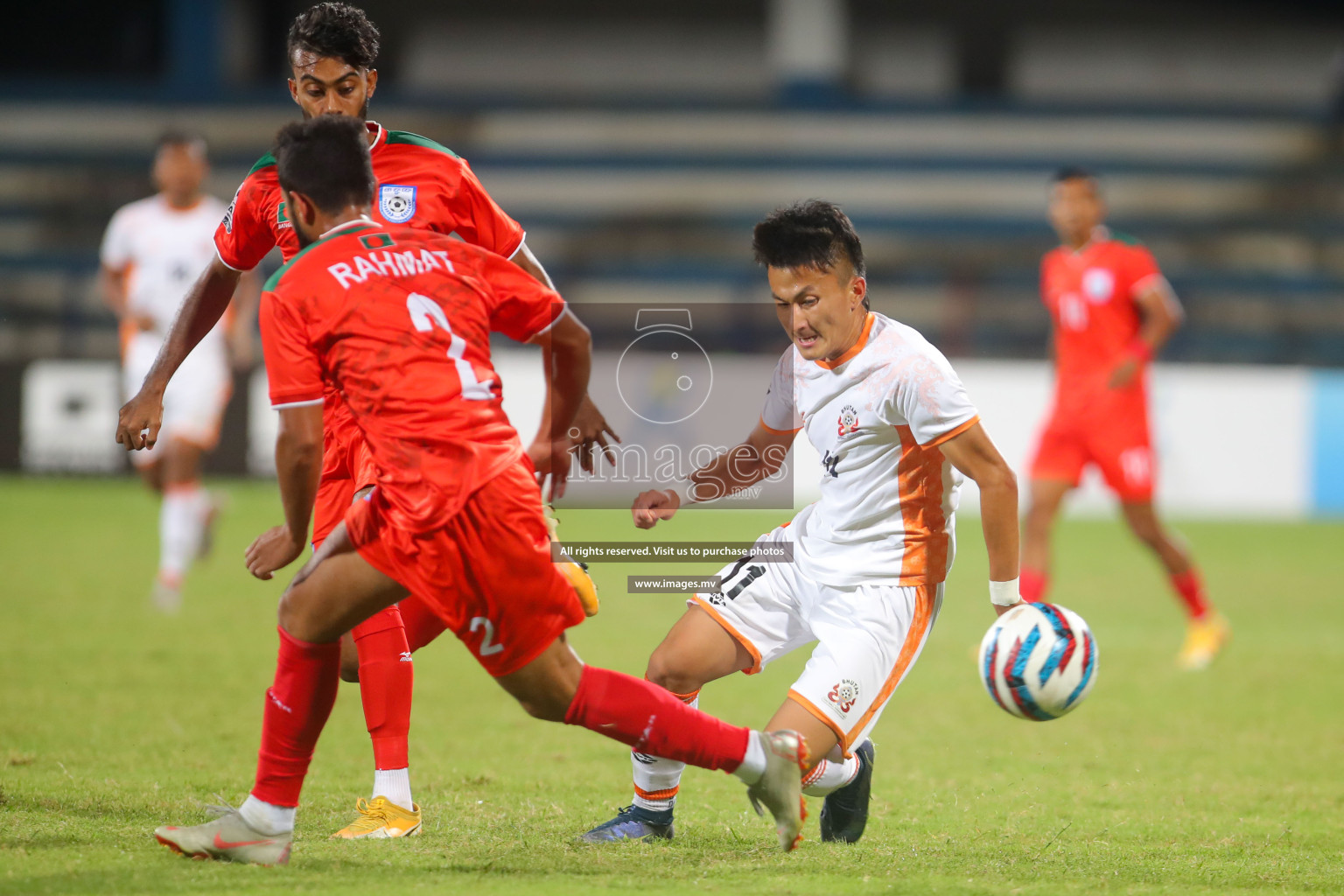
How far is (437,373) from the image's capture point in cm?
349

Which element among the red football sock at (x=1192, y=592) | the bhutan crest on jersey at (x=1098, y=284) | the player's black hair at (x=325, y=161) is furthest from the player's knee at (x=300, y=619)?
the bhutan crest on jersey at (x=1098, y=284)

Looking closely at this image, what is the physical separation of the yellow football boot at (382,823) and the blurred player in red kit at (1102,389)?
474 cm

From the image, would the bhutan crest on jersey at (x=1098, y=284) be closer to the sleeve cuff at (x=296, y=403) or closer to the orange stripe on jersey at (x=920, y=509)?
the orange stripe on jersey at (x=920, y=509)

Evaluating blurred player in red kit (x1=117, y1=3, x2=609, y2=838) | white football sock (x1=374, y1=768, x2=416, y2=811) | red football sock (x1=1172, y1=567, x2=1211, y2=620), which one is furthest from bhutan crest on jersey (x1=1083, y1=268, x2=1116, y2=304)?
white football sock (x1=374, y1=768, x2=416, y2=811)

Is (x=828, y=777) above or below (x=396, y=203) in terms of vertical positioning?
below

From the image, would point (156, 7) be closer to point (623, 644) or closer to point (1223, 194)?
point (1223, 194)

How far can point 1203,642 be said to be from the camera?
802 centimetres

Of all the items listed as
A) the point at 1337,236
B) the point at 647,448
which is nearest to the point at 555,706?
the point at 647,448

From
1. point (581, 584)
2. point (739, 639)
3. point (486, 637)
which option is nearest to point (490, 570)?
point (486, 637)

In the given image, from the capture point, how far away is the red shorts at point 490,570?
343 centimetres

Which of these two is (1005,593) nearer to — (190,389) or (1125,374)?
(1125,374)

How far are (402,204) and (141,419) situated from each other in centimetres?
98

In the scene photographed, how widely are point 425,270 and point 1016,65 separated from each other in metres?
23.4

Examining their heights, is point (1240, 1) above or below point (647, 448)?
above
